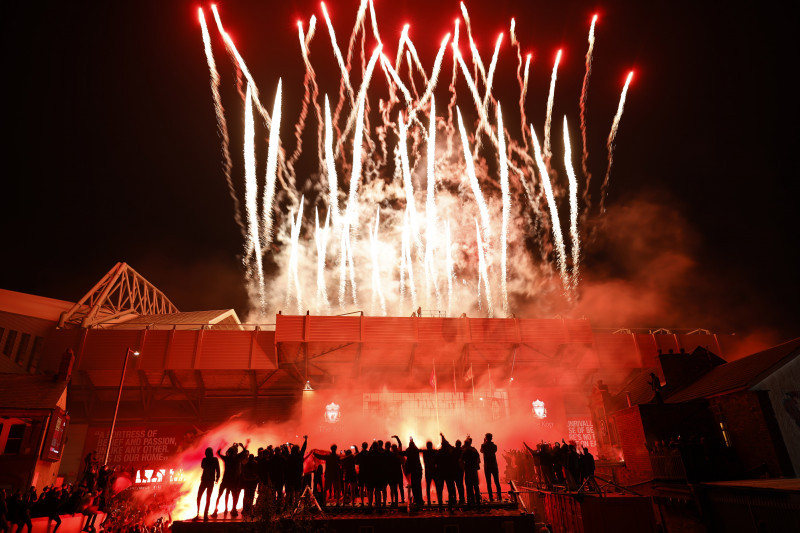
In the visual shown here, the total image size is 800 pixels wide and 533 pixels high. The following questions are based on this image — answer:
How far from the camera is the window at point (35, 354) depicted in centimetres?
2742

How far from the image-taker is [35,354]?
1097 inches

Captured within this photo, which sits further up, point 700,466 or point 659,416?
point 659,416

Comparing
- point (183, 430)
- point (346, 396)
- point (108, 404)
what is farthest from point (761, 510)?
point (108, 404)

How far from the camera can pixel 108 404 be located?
2738 centimetres

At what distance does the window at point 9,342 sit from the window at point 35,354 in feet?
3.52

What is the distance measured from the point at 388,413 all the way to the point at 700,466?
16360 mm

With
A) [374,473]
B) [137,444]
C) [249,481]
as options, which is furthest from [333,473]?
[137,444]

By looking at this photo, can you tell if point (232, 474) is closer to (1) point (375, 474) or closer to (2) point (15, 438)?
(1) point (375, 474)

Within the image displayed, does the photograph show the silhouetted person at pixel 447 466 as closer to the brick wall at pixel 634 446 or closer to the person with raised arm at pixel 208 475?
the person with raised arm at pixel 208 475

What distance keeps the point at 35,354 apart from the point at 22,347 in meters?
0.79

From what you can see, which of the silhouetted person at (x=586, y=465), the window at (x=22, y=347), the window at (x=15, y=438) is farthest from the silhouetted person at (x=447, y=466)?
the window at (x=22, y=347)

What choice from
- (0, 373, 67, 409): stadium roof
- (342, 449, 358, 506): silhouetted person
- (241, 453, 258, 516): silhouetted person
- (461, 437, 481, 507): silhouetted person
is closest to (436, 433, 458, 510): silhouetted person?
(461, 437, 481, 507): silhouetted person

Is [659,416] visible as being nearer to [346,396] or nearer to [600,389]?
[600,389]

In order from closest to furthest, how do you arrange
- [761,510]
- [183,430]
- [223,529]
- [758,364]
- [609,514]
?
1. [223,529]
2. [761,510]
3. [609,514]
4. [758,364]
5. [183,430]
